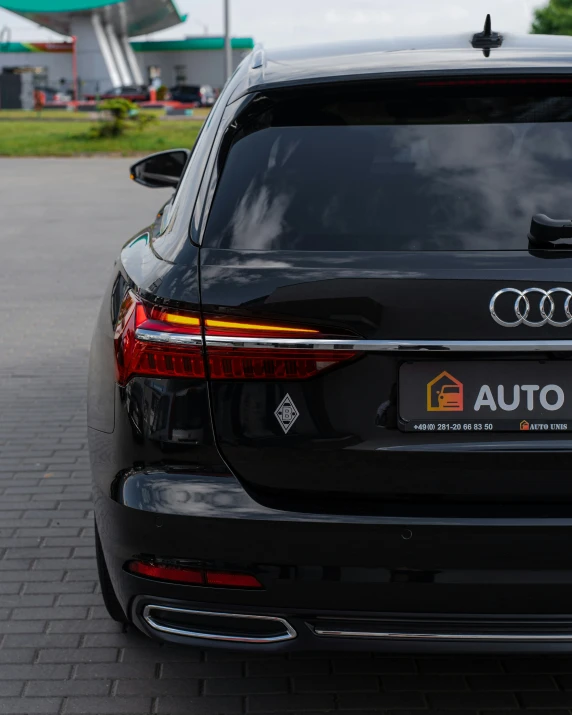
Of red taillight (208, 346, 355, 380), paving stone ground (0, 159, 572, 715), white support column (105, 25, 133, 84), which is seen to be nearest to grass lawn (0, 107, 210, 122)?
white support column (105, 25, 133, 84)

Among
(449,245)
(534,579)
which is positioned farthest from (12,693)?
(449,245)

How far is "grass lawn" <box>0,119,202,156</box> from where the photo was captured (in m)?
30.8

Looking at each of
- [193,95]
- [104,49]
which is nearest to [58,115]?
[193,95]

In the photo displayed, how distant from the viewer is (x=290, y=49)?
379cm

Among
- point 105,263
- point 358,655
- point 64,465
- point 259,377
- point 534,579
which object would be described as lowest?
point 105,263

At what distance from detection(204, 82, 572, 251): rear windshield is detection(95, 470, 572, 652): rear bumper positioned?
643 mm

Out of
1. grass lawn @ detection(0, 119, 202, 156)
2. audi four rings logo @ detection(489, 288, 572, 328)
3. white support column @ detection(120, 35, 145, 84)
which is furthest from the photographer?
white support column @ detection(120, 35, 145, 84)

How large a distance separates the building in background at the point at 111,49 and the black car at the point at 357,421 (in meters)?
82.1

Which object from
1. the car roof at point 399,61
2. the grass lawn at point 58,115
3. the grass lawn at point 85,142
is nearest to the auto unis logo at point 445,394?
the car roof at point 399,61

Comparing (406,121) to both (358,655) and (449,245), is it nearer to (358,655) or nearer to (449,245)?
(449,245)

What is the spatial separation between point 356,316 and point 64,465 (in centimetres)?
325

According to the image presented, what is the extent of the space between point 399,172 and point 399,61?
1.46 ft

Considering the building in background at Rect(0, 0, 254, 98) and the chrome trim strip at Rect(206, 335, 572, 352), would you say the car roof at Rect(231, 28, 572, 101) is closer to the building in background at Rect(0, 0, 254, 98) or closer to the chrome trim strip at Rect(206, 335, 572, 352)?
the chrome trim strip at Rect(206, 335, 572, 352)

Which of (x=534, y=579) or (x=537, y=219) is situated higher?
(x=537, y=219)
